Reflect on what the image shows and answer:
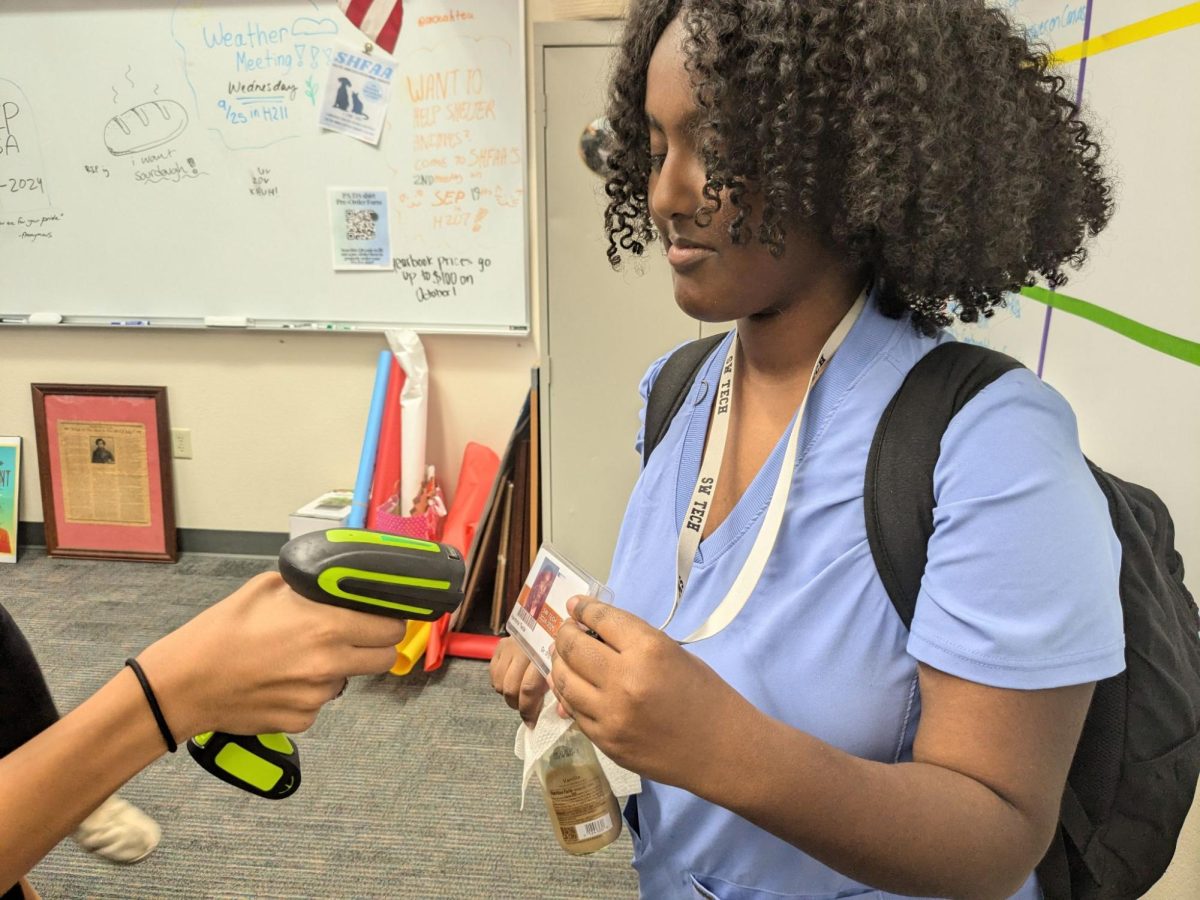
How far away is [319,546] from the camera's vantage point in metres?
0.66

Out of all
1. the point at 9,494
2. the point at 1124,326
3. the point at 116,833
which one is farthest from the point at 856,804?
the point at 9,494

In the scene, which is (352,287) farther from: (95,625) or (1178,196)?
(1178,196)

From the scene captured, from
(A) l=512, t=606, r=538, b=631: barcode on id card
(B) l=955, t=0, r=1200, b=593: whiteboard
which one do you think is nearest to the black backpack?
(B) l=955, t=0, r=1200, b=593: whiteboard

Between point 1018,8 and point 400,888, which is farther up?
point 1018,8

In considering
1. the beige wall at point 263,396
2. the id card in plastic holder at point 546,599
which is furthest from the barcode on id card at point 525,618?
the beige wall at point 263,396

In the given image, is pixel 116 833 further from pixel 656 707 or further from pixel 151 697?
pixel 656 707

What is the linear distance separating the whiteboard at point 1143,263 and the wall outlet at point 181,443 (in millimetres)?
3107

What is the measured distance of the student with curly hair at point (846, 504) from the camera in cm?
58

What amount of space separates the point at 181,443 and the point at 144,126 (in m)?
1.20

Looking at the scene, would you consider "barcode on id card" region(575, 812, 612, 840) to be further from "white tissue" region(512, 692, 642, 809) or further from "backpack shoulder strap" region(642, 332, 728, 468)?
"backpack shoulder strap" region(642, 332, 728, 468)

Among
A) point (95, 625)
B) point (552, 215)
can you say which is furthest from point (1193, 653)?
point (95, 625)

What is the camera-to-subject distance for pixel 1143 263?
0.99 meters

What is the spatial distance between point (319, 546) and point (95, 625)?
2.65 metres

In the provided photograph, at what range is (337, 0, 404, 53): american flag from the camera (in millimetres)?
2680
